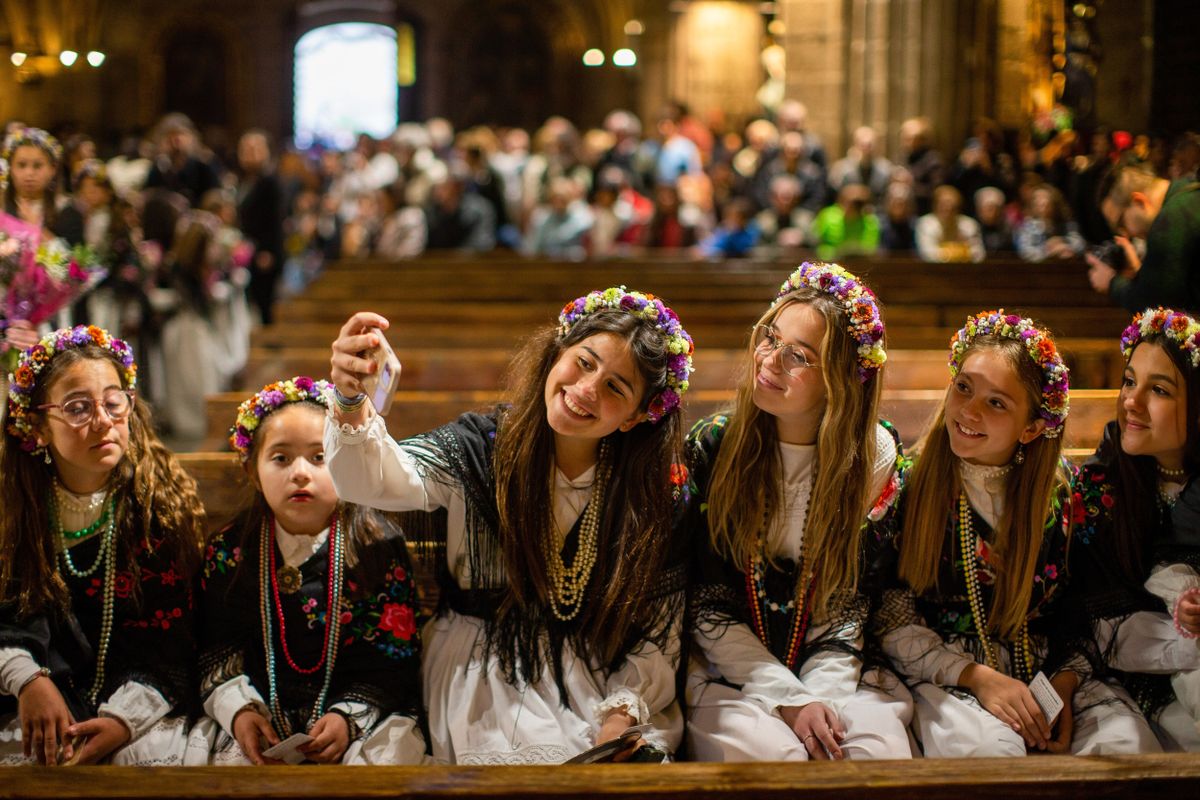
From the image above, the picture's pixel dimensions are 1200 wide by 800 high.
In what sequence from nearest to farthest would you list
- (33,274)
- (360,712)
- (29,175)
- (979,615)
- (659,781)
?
(659,781) < (360,712) < (979,615) < (33,274) < (29,175)

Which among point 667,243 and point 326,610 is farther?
point 667,243

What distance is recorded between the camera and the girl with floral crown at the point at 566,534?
8.23 ft

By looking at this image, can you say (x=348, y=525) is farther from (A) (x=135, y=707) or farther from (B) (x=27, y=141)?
(B) (x=27, y=141)

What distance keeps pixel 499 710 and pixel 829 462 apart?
909 mm

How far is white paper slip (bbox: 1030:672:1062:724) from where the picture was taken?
2520 millimetres

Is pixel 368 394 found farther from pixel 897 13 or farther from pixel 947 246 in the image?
pixel 897 13

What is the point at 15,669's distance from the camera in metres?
2.39

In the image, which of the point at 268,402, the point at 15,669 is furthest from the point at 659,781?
the point at 15,669

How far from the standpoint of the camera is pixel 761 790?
1.76 metres

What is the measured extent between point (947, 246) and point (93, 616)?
318 inches

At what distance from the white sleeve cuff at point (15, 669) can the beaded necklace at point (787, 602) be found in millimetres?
1550

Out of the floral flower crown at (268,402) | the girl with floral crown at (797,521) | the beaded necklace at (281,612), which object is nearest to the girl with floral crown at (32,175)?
the floral flower crown at (268,402)

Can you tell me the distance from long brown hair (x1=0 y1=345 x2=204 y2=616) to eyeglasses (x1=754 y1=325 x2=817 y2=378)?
4.53ft

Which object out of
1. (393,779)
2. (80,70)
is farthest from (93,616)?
(80,70)
